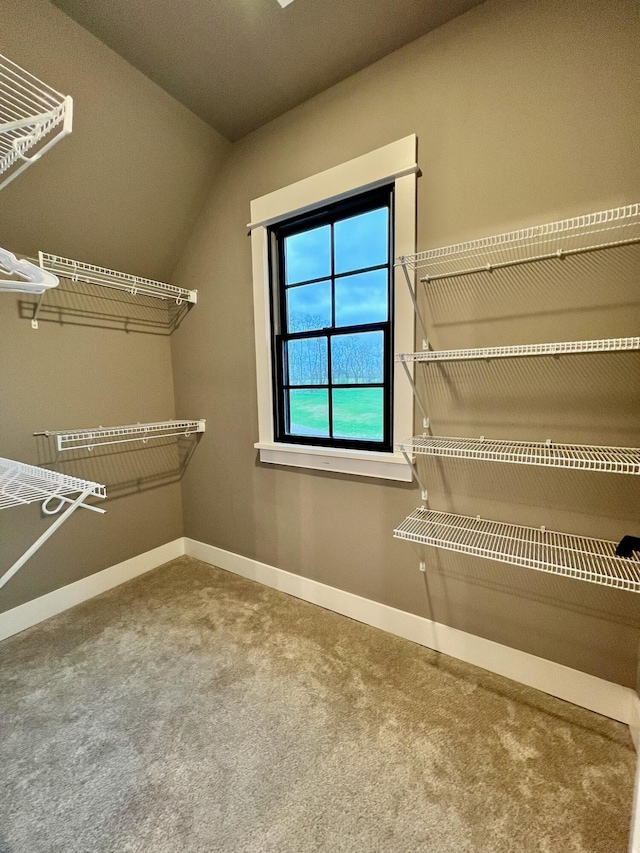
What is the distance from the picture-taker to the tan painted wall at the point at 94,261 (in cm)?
149

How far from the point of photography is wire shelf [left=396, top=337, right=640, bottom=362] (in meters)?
1.11

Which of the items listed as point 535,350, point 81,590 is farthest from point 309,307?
point 81,590

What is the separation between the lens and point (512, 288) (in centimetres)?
137

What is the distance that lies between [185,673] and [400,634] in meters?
1.02

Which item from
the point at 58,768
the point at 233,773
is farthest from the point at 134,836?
the point at 58,768

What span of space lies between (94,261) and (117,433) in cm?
101

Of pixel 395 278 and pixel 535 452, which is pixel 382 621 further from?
pixel 395 278

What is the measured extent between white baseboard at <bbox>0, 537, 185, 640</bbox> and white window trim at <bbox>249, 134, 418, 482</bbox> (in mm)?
1137

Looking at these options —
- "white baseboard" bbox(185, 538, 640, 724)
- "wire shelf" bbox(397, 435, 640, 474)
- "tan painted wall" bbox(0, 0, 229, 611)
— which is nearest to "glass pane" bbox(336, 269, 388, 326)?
"wire shelf" bbox(397, 435, 640, 474)

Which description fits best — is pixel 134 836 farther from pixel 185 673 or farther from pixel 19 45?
pixel 19 45

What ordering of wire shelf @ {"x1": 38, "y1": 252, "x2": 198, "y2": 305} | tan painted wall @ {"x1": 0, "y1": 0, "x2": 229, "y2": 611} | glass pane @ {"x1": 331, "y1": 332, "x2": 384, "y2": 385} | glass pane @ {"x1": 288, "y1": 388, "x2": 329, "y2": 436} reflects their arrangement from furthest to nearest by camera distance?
glass pane @ {"x1": 288, "y1": 388, "x2": 329, "y2": 436}, wire shelf @ {"x1": 38, "y1": 252, "x2": 198, "y2": 305}, glass pane @ {"x1": 331, "y1": 332, "x2": 384, "y2": 385}, tan painted wall @ {"x1": 0, "y1": 0, "x2": 229, "y2": 611}

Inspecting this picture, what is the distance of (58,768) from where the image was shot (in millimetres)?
1180

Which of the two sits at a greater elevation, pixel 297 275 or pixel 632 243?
pixel 297 275

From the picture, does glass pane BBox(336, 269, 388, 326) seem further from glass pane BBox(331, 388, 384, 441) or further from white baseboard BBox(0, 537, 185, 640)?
white baseboard BBox(0, 537, 185, 640)
